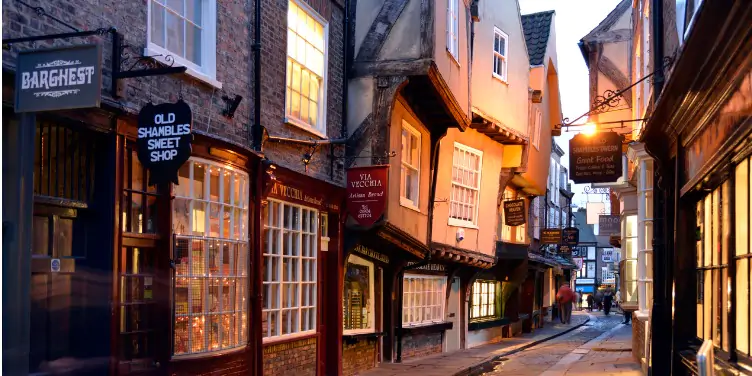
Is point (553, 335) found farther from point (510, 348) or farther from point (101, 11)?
point (101, 11)

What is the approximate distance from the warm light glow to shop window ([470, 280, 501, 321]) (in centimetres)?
988

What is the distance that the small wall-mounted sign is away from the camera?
798cm

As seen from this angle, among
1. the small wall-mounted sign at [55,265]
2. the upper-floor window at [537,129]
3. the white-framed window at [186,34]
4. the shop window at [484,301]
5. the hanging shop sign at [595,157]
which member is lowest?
the shop window at [484,301]

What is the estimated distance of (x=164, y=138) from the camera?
8.11 metres

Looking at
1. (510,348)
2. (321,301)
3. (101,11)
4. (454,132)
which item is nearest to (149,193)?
(101,11)

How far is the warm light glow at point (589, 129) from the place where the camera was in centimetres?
1515

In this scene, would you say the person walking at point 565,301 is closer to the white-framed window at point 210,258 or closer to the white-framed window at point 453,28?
the white-framed window at point 453,28

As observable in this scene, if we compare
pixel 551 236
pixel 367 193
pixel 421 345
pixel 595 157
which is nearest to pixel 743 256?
pixel 367 193

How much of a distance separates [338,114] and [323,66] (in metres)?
Result: 0.92

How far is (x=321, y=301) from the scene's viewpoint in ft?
46.0

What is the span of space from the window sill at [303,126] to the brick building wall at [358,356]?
3.83m

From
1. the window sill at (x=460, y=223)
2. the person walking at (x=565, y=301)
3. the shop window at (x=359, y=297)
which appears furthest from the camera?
the person walking at (x=565, y=301)

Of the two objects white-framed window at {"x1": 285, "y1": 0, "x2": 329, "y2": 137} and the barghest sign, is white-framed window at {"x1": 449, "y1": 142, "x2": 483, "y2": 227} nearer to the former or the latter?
the barghest sign

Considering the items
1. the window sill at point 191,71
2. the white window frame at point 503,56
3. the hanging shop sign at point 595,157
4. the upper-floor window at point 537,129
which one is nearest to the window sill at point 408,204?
the hanging shop sign at point 595,157
